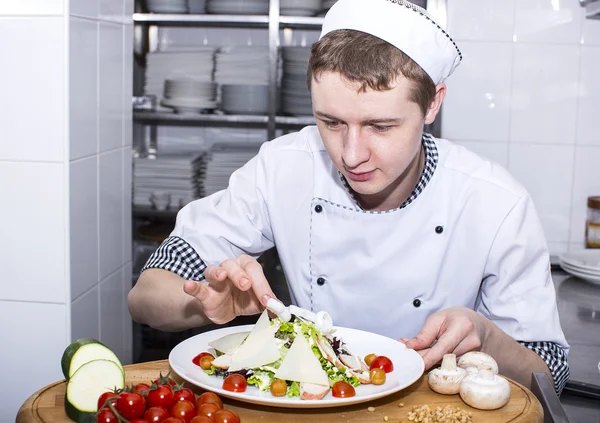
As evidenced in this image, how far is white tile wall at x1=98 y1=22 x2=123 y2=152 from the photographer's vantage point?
291 centimetres

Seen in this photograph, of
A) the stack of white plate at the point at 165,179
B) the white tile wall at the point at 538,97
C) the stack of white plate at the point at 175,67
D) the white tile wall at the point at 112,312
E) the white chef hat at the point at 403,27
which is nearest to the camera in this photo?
the white chef hat at the point at 403,27

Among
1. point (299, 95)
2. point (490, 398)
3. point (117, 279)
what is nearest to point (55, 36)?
point (117, 279)

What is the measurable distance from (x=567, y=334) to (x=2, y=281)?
1.79 meters

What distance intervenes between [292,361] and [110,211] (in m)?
1.94

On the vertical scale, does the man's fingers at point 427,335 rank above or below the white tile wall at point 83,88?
below

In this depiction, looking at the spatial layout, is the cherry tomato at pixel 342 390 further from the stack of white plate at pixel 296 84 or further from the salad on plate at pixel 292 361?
the stack of white plate at pixel 296 84

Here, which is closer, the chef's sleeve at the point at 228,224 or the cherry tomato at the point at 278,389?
the cherry tomato at the point at 278,389

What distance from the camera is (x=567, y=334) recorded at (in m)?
2.18

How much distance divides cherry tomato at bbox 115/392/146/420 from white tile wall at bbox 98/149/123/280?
1.87 metres

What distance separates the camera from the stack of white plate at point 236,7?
11.6ft

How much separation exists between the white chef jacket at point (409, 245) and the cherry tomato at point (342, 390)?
64 centimetres

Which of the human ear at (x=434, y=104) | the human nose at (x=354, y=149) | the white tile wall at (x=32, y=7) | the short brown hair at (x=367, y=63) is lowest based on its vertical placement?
the human nose at (x=354, y=149)

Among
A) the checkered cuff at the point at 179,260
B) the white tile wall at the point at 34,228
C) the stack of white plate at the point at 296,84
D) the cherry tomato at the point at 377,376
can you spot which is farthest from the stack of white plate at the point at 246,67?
the cherry tomato at the point at 377,376

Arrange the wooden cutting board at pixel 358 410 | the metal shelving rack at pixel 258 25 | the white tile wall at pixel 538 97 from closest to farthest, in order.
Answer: the wooden cutting board at pixel 358 410 → the white tile wall at pixel 538 97 → the metal shelving rack at pixel 258 25
